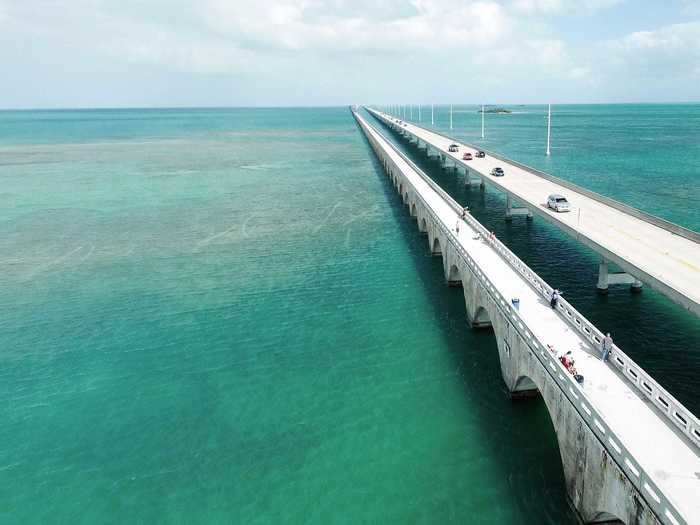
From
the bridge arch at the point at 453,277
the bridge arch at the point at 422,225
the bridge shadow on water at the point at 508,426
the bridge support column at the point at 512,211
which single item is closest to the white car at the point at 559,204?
the bridge arch at the point at 453,277

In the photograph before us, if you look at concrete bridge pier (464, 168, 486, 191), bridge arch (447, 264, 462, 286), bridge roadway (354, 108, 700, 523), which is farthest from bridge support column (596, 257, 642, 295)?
concrete bridge pier (464, 168, 486, 191)

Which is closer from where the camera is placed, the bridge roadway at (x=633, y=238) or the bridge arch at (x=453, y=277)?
the bridge roadway at (x=633, y=238)

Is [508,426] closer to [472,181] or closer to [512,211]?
[512,211]

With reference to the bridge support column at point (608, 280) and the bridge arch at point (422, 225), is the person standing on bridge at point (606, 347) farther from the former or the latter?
the bridge arch at point (422, 225)

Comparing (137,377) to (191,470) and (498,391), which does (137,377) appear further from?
(498,391)

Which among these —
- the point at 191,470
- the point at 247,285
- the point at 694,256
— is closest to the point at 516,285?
the point at 694,256

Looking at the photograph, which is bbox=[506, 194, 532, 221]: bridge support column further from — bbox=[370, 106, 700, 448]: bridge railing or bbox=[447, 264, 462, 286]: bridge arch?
bbox=[370, 106, 700, 448]: bridge railing
